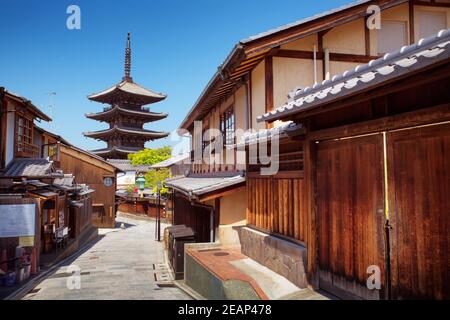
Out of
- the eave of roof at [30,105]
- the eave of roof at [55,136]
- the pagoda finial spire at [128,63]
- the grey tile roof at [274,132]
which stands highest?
the pagoda finial spire at [128,63]

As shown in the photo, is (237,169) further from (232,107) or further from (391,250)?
(391,250)

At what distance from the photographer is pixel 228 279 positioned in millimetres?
6973

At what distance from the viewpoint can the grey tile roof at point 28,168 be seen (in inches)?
601

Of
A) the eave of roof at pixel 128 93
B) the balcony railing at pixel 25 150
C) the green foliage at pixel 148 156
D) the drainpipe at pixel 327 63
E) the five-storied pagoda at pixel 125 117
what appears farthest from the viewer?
the five-storied pagoda at pixel 125 117

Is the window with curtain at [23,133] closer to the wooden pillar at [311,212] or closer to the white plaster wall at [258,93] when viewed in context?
the white plaster wall at [258,93]

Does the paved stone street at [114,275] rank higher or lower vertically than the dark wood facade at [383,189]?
lower

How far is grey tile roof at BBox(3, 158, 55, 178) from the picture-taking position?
1526 cm

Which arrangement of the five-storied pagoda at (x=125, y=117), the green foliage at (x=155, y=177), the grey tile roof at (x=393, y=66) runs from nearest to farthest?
1. the grey tile roof at (x=393, y=66)
2. the green foliage at (x=155, y=177)
3. the five-storied pagoda at (x=125, y=117)

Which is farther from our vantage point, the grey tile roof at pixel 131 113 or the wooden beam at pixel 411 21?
the grey tile roof at pixel 131 113

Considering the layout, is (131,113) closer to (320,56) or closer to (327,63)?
(320,56)

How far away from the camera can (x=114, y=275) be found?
13.8 metres

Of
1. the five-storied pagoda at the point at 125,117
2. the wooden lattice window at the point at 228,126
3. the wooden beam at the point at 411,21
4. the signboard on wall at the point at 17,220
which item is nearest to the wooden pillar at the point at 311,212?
the wooden lattice window at the point at 228,126

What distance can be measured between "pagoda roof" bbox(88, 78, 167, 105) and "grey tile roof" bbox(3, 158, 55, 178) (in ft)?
118

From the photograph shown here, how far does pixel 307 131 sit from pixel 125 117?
51.9 m
